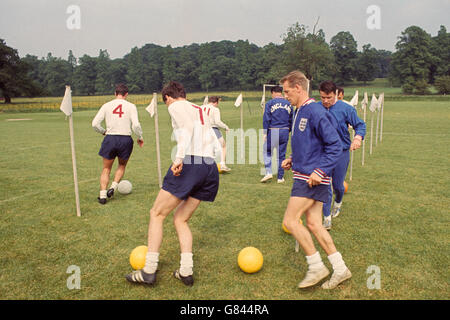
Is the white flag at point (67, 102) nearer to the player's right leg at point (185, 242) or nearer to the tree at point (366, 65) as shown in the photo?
the player's right leg at point (185, 242)

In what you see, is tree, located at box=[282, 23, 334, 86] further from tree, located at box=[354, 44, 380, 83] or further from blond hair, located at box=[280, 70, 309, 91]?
blond hair, located at box=[280, 70, 309, 91]

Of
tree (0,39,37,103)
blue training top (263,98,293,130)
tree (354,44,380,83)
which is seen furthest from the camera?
tree (354,44,380,83)

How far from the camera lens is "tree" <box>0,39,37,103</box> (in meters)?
66.1

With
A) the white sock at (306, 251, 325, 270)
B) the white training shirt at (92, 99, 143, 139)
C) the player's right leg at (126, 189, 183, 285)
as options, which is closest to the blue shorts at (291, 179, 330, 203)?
the white sock at (306, 251, 325, 270)

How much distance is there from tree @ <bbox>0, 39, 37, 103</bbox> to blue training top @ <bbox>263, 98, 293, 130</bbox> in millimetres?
72504

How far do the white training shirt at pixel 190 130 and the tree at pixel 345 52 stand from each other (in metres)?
109

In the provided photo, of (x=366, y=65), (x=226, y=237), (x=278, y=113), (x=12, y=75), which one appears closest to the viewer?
(x=226, y=237)

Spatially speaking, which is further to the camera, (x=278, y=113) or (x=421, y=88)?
(x=421, y=88)

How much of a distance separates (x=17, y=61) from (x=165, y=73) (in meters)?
49.4

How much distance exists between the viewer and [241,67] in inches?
4422

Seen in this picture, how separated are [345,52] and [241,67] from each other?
108 feet

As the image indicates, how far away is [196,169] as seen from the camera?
4.06m
